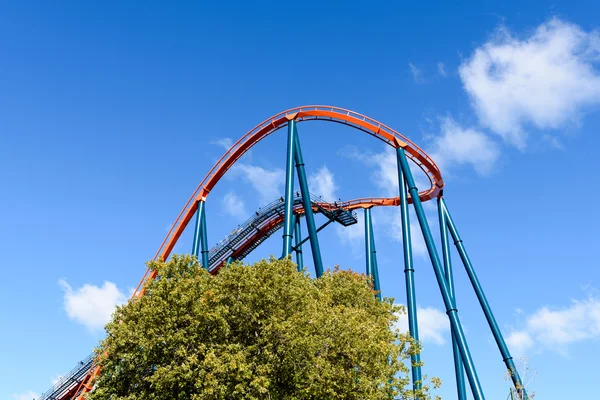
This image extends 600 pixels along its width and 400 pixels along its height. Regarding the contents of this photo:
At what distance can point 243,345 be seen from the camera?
12898 millimetres

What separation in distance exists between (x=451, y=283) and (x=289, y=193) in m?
6.31

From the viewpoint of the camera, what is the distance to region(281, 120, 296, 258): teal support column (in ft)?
58.5

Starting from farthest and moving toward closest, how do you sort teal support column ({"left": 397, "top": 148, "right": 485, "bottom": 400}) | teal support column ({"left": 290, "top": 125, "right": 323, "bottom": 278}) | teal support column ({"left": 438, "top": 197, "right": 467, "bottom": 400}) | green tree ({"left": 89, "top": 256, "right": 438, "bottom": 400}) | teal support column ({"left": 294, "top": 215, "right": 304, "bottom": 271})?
teal support column ({"left": 294, "top": 215, "right": 304, "bottom": 271}) → teal support column ({"left": 290, "top": 125, "right": 323, "bottom": 278}) → teal support column ({"left": 438, "top": 197, "right": 467, "bottom": 400}) → teal support column ({"left": 397, "top": 148, "right": 485, "bottom": 400}) → green tree ({"left": 89, "top": 256, "right": 438, "bottom": 400})

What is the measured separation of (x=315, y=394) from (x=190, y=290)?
12.0 feet

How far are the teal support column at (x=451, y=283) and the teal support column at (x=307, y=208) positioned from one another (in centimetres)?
435

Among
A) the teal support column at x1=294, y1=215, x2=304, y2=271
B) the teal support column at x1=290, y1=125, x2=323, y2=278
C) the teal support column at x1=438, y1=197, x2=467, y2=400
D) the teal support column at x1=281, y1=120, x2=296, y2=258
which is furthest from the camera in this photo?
the teal support column at x1=294, y1=215, x2=304, y2=271

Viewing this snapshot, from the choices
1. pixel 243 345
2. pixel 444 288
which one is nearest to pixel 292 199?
pixel 444 288

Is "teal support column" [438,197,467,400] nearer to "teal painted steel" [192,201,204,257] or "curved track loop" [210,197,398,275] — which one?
"curved track loop" [210,197,398,275]

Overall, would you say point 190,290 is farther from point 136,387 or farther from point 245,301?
point 136,387

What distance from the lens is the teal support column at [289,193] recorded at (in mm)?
17830

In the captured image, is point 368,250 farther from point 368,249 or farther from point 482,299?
point 482,299

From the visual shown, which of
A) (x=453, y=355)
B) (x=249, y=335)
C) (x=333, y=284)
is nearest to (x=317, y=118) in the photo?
(x=333, y=284)

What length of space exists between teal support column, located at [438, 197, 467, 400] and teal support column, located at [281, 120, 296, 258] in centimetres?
538

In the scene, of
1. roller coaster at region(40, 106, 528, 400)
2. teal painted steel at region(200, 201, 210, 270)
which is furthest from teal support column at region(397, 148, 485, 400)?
teal painted steel at region(200, 201, 210, 270)
